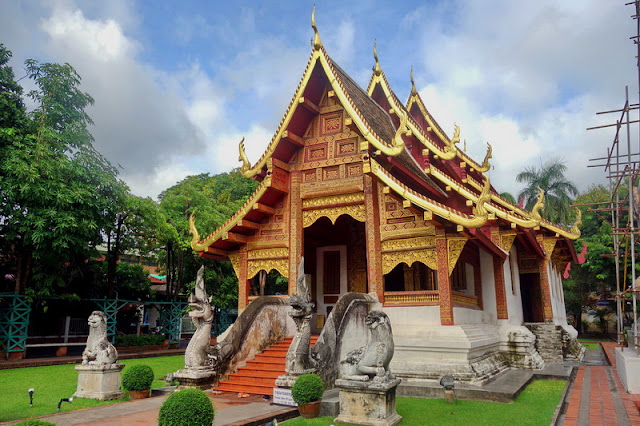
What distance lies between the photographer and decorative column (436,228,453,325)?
9.12m

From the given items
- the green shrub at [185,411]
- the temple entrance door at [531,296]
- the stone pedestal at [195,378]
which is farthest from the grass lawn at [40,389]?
the temple entrance door at [531,296]

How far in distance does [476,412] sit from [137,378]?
5.55 m

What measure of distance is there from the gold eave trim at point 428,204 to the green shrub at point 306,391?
3922 mm

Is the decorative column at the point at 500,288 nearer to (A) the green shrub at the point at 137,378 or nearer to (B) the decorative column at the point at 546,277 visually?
(B) the decorative column at the point at 546,277

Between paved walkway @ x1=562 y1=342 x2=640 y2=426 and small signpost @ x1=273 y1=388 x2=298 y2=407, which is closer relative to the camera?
paved walkway @ x1=562 y1=342 x2=640 y2=426

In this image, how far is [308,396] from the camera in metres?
6.62

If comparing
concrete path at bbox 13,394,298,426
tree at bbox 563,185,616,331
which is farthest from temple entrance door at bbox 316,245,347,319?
tree at bbox 563,185,616,331

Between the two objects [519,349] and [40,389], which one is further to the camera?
[519,349]

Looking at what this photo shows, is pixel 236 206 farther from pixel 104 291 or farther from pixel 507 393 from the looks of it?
pixel 507 393

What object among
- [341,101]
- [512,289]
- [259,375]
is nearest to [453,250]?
[341,101]

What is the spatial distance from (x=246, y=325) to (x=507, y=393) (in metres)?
5.04

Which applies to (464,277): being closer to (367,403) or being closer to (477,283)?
(477,283)

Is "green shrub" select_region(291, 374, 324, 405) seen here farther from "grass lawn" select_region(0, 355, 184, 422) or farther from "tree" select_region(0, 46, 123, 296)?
"tree" select_region(0, 46, 123, 296)

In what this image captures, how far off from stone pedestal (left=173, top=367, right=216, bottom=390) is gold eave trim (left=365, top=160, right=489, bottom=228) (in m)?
5.01
